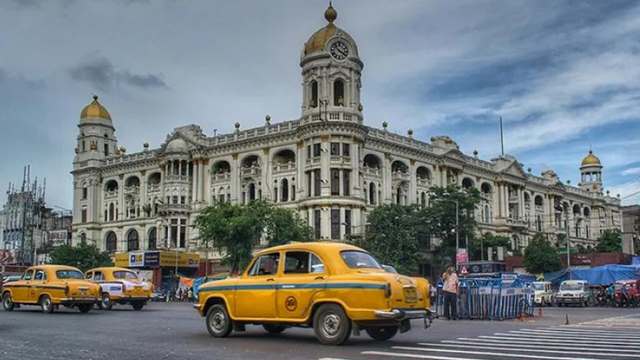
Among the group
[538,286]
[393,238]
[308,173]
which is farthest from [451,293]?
[308,173]

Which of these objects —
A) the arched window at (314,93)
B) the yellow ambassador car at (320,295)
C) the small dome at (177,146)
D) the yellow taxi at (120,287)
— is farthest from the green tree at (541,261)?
the yellow ambassador car at (320,295)

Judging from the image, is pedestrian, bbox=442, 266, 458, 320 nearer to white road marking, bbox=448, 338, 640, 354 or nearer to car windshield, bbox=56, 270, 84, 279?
white road marking, bbox=448, 338, 640, 354

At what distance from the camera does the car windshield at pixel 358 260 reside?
44.8 feet

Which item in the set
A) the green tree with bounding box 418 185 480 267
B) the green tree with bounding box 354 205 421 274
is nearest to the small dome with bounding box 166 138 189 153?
the green tree with bounding box 354 205 421 274

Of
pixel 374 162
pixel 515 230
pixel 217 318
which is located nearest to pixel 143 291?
pixel 217 318

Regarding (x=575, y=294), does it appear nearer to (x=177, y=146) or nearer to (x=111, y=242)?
(x=177, y=146)

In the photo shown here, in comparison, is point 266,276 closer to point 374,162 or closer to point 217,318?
point 217,318

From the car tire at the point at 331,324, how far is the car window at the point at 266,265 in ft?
4.97

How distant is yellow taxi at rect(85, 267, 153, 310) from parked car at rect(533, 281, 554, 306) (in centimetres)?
2398

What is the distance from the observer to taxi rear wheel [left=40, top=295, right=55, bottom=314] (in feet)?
79.8

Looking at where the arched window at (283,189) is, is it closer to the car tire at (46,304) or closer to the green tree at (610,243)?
the car tire at (46,304)

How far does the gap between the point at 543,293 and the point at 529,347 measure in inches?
1289

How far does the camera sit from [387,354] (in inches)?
448

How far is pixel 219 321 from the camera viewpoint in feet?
49.0
